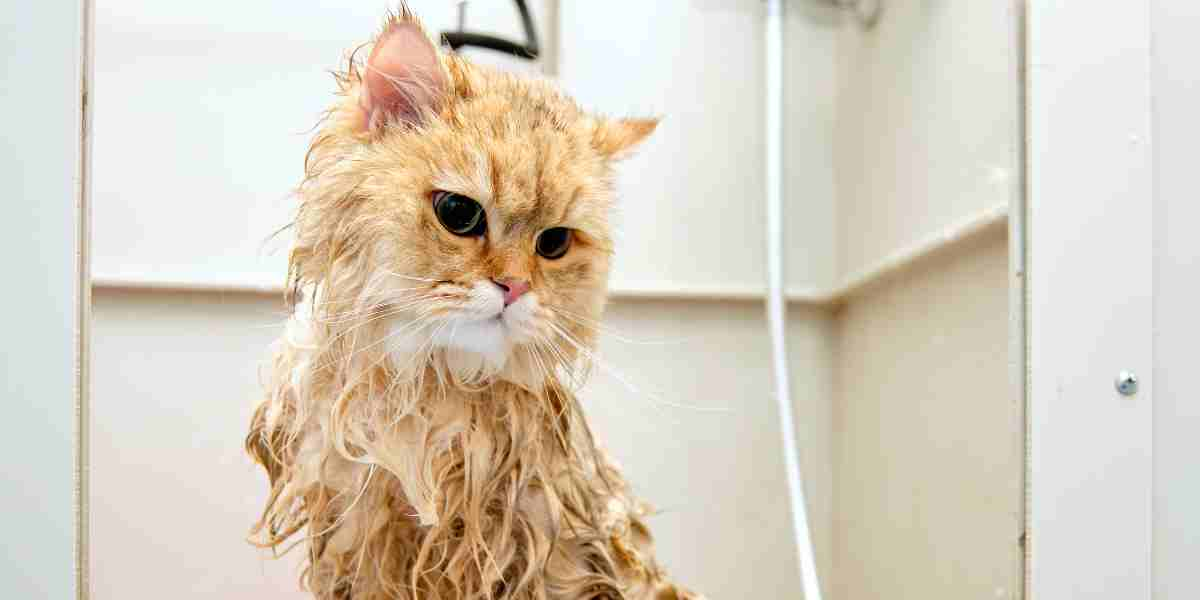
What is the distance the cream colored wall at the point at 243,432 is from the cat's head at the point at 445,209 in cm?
15

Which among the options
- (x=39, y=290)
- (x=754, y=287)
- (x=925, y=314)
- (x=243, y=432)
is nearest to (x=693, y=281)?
(x=754, y=287)

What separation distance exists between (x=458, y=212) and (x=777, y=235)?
47cm

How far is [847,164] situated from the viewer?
1.08 meters

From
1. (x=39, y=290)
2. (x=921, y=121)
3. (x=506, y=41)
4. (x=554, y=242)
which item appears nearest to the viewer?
(x=39, y=290)

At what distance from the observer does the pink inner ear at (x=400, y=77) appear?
647mm

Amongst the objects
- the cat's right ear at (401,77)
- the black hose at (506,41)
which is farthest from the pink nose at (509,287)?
the black hose at (506,41)

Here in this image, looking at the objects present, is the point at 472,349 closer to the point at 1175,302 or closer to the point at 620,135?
the point at 620,135

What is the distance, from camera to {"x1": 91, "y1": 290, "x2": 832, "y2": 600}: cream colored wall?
715 millimetres

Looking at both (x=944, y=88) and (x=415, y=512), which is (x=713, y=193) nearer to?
(x=944, y=88)

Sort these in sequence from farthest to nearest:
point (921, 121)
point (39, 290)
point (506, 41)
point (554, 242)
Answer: point (921, 121), point (506, 41), point (554, 242), point (39, 290)

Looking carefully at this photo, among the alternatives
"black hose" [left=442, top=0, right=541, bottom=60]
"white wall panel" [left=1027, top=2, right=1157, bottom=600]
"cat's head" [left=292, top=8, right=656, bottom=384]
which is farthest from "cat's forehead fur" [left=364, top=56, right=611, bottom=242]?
"white wall panel" [left=1027, top=2, right=1157, bottom=600]

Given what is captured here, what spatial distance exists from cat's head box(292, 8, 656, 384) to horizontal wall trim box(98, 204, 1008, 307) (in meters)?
0.14

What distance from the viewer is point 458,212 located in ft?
2.12

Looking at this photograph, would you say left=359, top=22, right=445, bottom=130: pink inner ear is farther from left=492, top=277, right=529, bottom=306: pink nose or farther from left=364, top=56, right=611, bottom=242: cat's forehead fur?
left=492, top=277, right=529, bottom=306: pink nose
